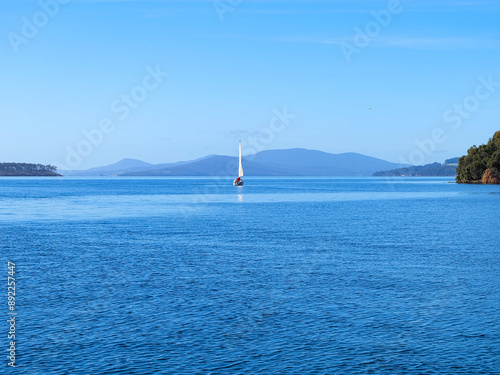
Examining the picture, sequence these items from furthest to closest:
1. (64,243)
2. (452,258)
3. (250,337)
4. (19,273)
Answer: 1. (64,243)
2. (452,258)
3. (19,273)
4. (250,337)

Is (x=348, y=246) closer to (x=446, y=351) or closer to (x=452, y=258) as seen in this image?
(x=452, y=258)

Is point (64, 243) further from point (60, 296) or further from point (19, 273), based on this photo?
point (60, 296)

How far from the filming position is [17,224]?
67688 mm

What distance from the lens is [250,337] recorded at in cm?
2155

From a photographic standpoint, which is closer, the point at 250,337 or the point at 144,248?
the point at 250,337

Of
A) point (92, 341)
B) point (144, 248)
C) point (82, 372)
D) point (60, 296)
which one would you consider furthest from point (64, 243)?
point (82, 372)

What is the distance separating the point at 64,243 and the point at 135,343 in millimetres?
29342

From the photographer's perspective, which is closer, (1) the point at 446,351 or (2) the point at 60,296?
(1) the point at 446,351

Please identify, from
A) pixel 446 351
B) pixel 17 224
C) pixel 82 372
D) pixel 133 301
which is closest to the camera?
pixel 82 372

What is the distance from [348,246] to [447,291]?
17.6 m

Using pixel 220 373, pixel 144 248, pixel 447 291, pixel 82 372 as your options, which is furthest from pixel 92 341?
pixel 144 248

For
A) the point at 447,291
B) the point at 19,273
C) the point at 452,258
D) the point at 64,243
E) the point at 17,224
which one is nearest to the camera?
the point at 447,291

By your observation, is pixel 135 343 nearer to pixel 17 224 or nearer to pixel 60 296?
pixel 60 296

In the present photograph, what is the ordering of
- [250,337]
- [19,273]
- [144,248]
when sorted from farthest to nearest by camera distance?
[144,248], [19,273], [250,337]
